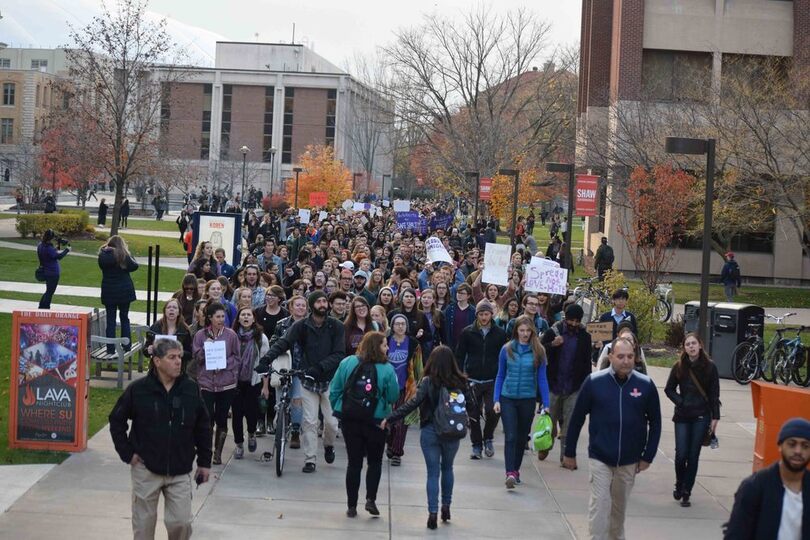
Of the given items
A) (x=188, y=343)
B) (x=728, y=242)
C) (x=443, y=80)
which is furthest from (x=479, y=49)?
(x=188, y=343)

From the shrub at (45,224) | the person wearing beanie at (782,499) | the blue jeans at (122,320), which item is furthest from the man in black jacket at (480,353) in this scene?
the shrub at (45,224)

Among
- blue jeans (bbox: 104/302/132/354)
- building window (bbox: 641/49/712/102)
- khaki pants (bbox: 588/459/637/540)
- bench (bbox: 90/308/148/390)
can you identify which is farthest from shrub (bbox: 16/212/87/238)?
khaki pants (bbox: 588/459/637/540)

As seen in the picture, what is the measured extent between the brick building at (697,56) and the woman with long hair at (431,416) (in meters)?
32.1

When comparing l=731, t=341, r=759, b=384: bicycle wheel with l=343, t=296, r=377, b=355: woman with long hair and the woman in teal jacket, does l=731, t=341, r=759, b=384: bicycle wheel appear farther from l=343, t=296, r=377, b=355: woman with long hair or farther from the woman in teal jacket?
the woman in teal jacket

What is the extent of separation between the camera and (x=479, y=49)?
61906mm

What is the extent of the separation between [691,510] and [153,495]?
18.1 ft

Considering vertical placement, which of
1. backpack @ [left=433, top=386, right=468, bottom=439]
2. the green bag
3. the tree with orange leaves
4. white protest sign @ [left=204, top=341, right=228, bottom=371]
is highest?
the tree with orange leaves

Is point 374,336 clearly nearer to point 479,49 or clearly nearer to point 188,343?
point 188,343

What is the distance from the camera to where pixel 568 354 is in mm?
12516

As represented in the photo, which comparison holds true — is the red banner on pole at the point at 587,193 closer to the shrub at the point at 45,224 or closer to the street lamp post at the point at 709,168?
the street lamp post at the point at 709,168

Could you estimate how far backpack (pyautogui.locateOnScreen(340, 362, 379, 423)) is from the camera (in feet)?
33.0

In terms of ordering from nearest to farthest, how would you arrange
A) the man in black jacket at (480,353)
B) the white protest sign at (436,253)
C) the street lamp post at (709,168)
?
the man in black jacket at (480,353) < the street lamp post at (709,168) < the white protest sign at (436,253)

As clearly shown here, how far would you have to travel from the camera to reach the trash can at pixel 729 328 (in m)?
20.0

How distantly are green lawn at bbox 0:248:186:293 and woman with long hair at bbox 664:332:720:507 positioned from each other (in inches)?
801
